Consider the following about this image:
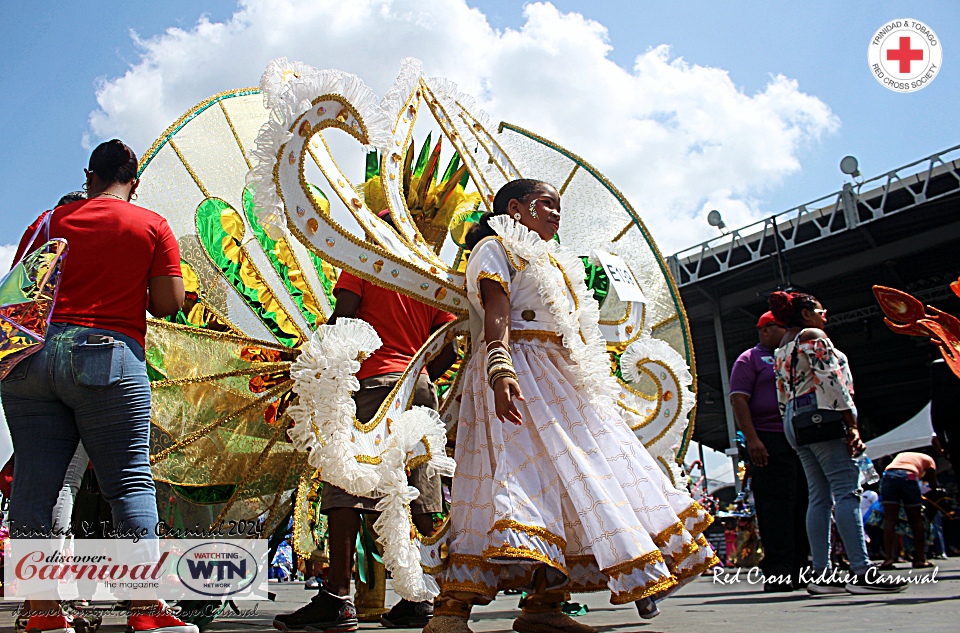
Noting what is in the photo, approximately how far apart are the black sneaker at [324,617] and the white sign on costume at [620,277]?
1706mm

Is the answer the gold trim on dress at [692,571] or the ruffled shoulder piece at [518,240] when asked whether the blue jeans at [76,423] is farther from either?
the gold trim on dress at [692,571]

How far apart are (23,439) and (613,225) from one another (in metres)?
2.78

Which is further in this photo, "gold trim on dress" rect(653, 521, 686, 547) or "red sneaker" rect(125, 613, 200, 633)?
"gold trim on dress" rect(653, 521, 686, 547)

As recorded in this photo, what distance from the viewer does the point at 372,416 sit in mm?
3260

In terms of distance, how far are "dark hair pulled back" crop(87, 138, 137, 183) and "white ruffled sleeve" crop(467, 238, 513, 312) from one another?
3.95ft

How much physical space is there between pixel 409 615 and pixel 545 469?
1.26 meters

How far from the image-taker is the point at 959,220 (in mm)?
17672

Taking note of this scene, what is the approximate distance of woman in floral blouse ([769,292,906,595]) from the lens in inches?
170

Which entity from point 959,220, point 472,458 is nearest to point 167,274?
point 472,458

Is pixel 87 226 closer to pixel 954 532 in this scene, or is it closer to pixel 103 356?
pixel 103 356

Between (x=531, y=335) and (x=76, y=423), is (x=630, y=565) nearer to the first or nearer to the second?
(x=531, y=335)

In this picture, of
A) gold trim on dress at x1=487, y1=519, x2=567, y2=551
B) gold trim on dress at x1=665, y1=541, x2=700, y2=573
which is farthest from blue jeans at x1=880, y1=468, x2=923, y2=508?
gold trim on dress at x1=487, y1=519, x2=567, y2=551

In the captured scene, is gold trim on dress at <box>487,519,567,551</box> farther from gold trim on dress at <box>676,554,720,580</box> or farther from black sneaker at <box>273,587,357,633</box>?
black sneaker at <box>273,587,357,633</box>

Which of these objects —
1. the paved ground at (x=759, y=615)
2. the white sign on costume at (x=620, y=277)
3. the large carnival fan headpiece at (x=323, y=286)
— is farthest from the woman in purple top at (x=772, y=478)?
the white sign on costume at (x=620, y=277)
